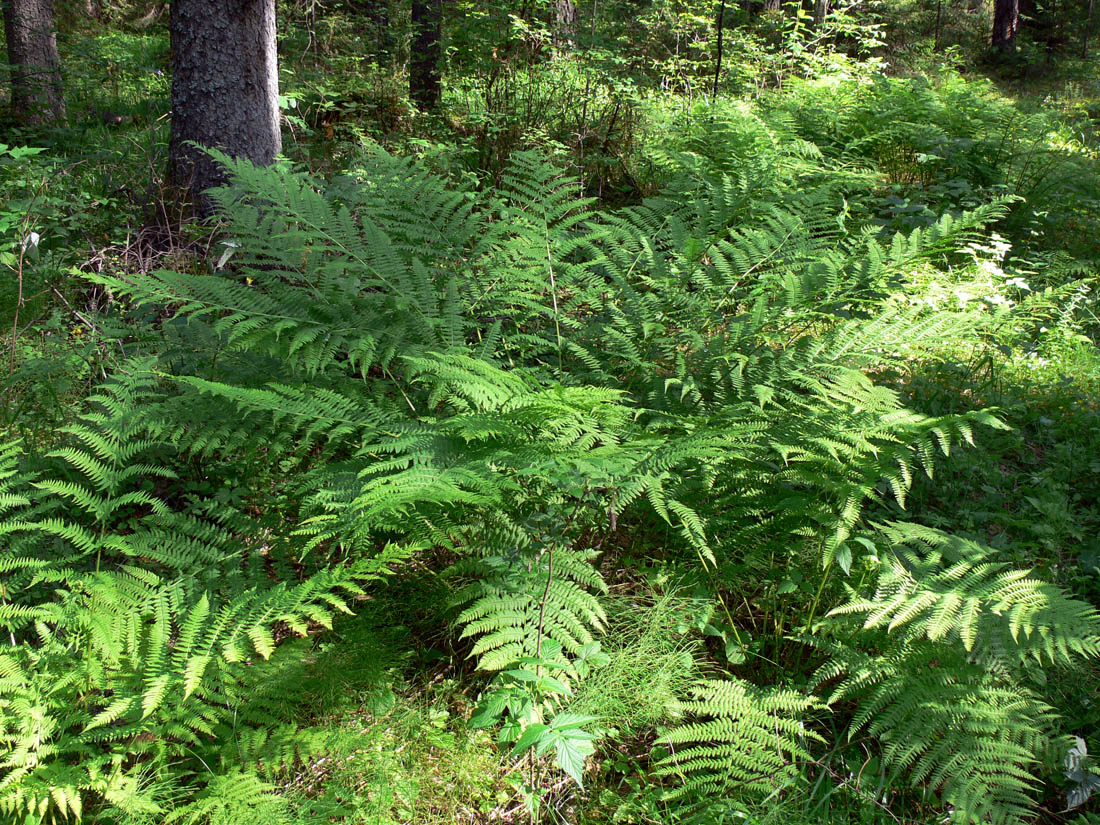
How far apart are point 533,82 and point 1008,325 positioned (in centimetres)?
432

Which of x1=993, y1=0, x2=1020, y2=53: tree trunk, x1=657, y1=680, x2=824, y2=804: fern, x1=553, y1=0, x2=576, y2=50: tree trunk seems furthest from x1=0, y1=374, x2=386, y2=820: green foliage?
x1=993, y1=0, x2=1020, y2=53: tree trunk

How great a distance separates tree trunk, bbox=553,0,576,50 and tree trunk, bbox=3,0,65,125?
5.37 meters

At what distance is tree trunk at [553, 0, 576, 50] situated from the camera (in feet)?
27.6

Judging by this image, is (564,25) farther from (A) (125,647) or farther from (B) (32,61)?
(A) (125,647)

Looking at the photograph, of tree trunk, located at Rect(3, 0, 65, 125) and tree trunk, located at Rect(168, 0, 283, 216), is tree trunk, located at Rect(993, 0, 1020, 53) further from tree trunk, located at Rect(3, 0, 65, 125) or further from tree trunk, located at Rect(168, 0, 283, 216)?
tree trunk, located at Rect(3, 0, 65, 125)

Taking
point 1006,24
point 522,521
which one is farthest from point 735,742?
point 1006,24

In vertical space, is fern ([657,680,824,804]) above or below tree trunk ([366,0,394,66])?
below

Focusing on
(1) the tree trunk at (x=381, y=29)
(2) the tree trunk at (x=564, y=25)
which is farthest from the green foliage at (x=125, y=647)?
(2) the tree trunk at (x=564, y=25)

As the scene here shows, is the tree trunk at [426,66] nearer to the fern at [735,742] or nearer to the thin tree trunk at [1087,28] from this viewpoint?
the fern at [735,742]

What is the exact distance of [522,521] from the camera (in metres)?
2.12

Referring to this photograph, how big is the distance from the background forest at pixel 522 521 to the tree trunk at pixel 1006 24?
14.8 meters

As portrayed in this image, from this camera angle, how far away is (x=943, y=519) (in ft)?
8.64

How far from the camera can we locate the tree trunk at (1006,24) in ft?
48.9

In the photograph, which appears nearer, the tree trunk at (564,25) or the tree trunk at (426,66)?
the tree trunk at (426,66)
